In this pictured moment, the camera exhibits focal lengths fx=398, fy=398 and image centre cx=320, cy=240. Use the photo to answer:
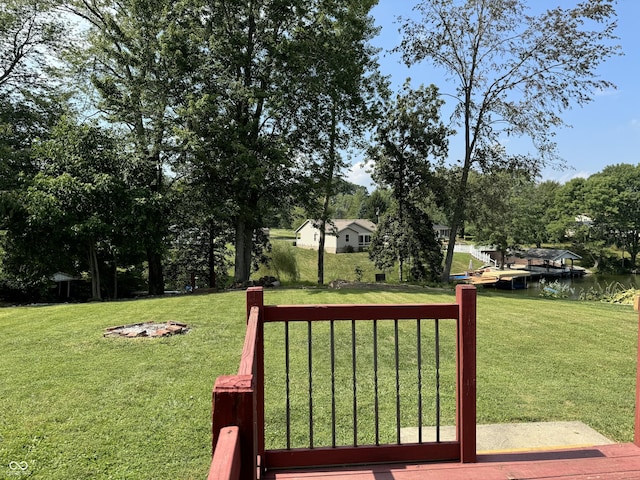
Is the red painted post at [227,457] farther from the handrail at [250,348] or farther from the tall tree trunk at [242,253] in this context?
the tall tree trunk at [242,253]

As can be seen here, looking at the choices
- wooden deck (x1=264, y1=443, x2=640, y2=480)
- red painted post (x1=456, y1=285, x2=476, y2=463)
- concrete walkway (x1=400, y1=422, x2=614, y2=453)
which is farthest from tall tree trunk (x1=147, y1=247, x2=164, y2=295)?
red painted post (x1=456, y1=285, x2=476, y2=463)

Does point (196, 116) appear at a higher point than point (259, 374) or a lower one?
higher

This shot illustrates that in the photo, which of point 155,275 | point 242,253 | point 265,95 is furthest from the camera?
point 155,275

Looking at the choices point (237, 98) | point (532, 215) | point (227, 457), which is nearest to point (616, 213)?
point (532, 215)

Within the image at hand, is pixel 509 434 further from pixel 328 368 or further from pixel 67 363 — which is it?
pixel 67 363

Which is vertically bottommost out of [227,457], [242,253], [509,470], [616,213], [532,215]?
[509,470]

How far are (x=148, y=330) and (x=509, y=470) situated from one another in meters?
5.63

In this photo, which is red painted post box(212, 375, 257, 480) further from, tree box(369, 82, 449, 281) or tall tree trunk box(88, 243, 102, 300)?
tree box(369, 82, 449, 281)

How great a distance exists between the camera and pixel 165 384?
4102 millimetres

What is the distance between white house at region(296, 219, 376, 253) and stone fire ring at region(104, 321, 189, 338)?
31480 millimetres

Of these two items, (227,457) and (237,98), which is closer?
(227,457)

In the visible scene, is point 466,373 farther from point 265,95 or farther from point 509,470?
point 265,95

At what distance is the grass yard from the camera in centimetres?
282

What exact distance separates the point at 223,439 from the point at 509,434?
112 inches
